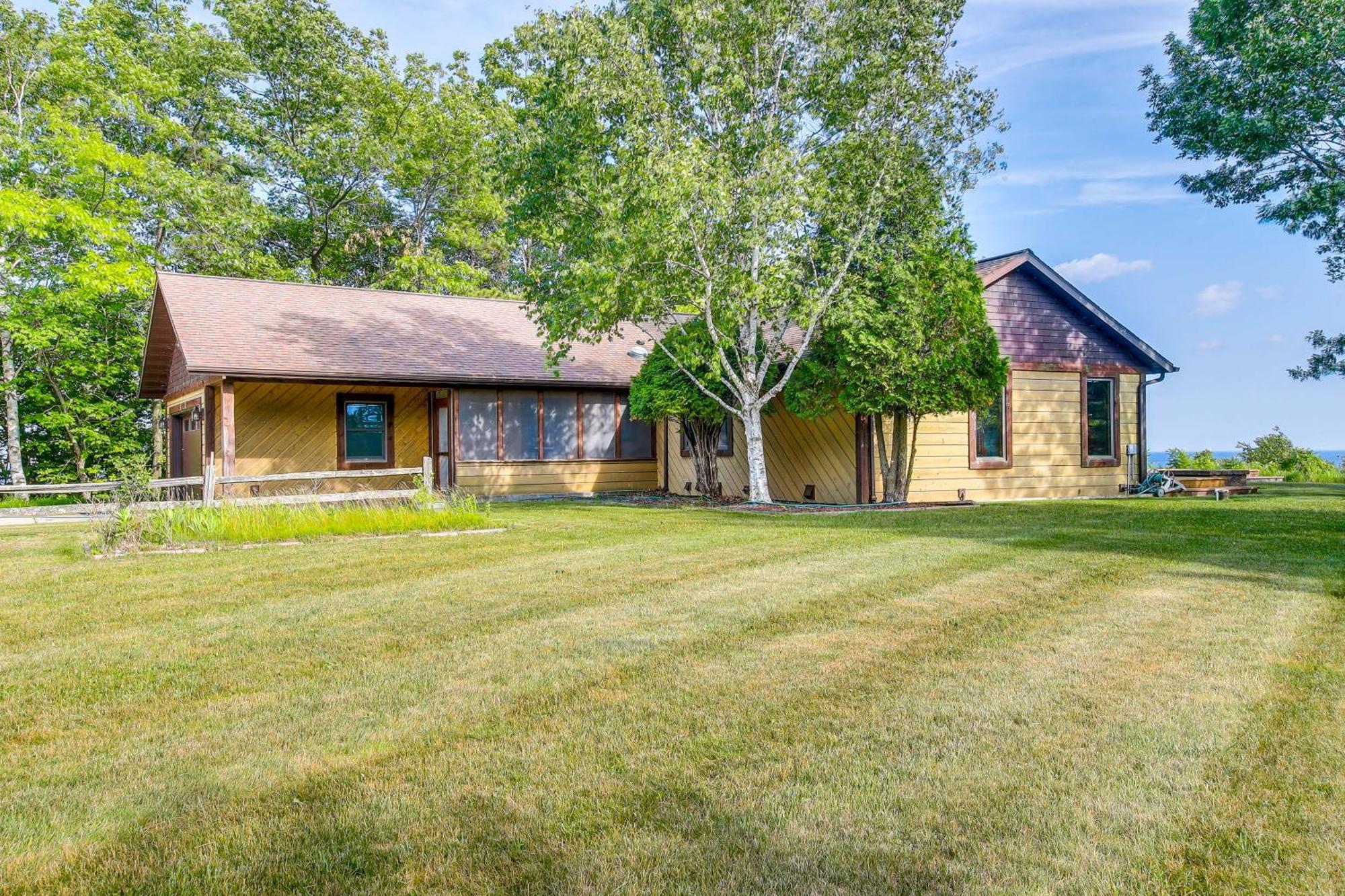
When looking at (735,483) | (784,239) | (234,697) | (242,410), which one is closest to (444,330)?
(242,410)

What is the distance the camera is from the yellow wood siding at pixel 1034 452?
14141mm

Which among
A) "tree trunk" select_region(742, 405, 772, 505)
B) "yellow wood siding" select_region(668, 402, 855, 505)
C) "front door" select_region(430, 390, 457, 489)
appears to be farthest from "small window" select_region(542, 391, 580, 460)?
"tree trunk" select_region(742, 405, 772, 505)

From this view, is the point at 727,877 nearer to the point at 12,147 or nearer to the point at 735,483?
the point at 735,483

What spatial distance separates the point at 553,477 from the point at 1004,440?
859 centimetres

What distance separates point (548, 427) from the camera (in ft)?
55.3

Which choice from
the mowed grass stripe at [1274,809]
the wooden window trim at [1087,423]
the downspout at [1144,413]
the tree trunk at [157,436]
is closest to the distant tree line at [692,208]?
the tree trunk at [157,436]

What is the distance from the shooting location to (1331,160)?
15461mm

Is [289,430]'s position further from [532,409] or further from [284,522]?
[284,522]

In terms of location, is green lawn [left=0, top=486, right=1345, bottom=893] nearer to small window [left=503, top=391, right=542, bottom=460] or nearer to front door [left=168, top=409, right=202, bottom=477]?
small window [left=503, top=391, right=542, bottom=460]

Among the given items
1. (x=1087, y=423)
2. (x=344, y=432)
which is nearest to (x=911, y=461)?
(x=1087, y=423)

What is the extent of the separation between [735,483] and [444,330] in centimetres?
714

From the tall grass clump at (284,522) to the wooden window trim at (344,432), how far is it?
5.71 m

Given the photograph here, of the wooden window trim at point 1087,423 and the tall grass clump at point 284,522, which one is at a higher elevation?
Result: the wooden window trim at point 1087,423

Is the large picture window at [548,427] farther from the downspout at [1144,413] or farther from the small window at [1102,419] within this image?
the downspout at [1144,413]
